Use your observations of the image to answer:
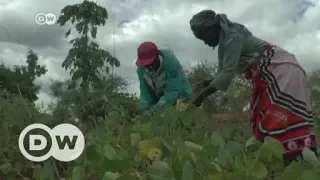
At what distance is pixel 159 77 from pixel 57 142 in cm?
171

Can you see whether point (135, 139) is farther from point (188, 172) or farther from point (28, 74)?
point (28, 74)

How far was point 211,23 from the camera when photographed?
8.52 feet

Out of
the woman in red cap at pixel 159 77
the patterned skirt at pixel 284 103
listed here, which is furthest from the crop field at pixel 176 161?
the woman in red cap at pixel 159 77

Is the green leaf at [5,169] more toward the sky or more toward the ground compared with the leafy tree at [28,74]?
more toward the ground

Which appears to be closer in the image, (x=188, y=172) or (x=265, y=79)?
(x=188, y=172)

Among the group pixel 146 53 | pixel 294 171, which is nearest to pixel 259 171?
pixel 294 171

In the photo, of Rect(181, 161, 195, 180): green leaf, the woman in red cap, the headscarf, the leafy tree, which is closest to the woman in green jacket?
the headscarf

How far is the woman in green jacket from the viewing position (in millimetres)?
2361

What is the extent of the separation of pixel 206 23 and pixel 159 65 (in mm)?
661

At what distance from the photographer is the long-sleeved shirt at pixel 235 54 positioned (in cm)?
251

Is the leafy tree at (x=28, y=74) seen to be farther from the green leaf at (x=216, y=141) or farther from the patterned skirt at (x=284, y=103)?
the green leaf at (x=216, y=141)

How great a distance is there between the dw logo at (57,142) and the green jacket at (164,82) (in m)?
1.20

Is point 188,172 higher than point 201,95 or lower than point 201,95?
lower

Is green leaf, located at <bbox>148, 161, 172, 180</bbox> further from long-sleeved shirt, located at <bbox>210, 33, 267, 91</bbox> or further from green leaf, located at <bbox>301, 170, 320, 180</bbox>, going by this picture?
long-sleeved shirt, located at <bbox>210, 33, 267, 91</bbox>
